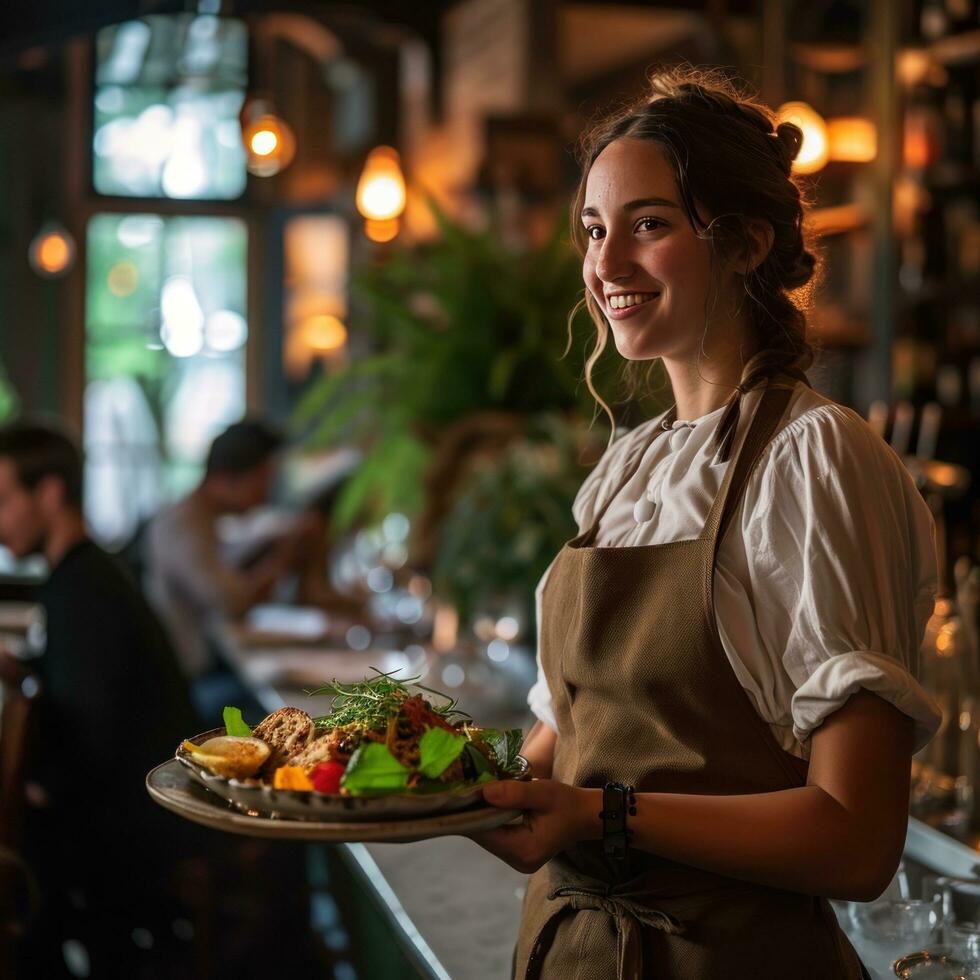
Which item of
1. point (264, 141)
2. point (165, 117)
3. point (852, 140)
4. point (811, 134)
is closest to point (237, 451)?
point (264, 141)

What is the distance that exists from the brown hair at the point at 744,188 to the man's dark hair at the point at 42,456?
2.24 metres

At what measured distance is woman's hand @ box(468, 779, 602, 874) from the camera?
108 centimetres

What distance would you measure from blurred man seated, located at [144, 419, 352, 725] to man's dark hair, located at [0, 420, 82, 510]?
1.40 m

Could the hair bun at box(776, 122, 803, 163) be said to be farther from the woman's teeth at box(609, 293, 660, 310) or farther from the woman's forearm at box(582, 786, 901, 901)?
the woman's forearm at box(582, 786, 901, 901)

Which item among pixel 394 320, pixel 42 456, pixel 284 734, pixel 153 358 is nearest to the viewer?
pixel 284 734

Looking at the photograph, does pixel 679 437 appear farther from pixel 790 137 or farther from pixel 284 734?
pixel 284 734

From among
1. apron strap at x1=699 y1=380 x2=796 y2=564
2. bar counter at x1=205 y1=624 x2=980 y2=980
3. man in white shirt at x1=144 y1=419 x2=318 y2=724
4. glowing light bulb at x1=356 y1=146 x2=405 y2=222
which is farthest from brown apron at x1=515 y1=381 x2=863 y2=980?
glowing light bulb at x1=356 y1=146 x2=405 y2=222

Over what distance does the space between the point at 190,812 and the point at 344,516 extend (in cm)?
324

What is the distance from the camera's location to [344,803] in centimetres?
103

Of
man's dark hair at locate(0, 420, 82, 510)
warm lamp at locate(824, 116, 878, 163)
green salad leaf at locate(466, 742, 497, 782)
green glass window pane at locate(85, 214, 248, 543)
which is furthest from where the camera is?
green glass window pane at locate(85, 214, 248, 543)

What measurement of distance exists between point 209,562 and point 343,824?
3.84 metres

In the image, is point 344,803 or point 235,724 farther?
point 235,724

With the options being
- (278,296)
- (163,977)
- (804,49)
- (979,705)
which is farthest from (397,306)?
(278,296)

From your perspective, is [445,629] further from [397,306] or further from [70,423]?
[70,423]
